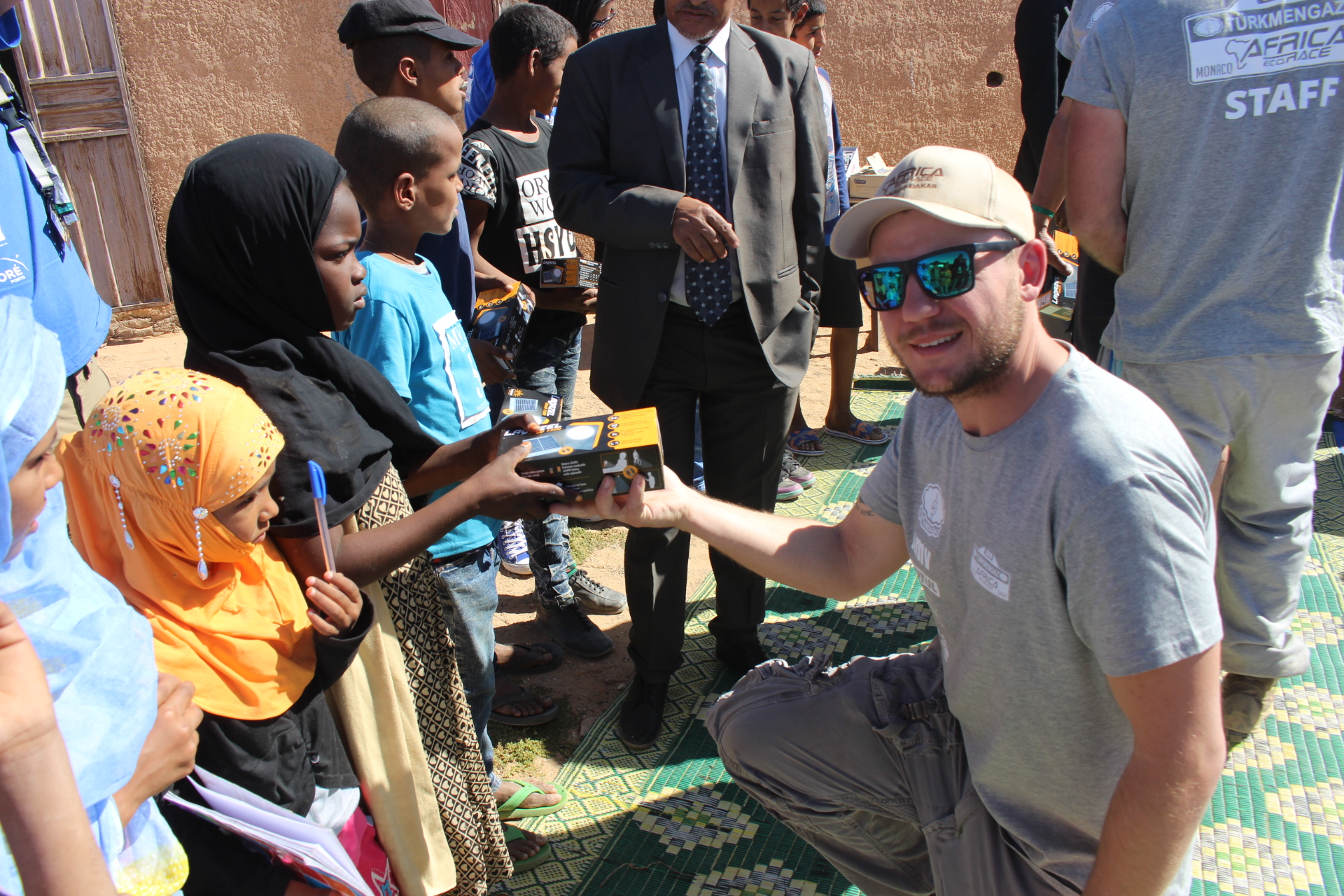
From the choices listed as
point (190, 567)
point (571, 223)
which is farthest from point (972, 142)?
point (190, 567)

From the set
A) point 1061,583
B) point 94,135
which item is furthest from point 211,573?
point 94,135

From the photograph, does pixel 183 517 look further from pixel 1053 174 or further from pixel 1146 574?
pixel 1053 174

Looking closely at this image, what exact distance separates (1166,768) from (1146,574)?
0.33 m

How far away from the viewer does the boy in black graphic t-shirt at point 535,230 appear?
3713 millimetres

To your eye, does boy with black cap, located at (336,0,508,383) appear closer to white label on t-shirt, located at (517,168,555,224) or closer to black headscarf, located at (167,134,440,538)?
white label on t-shirt, located at (517,168,555,224)

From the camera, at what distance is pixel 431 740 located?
2189 mm

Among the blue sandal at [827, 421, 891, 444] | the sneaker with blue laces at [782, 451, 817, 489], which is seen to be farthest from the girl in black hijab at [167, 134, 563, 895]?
the blue sandal at [827, 421, 891, 444]

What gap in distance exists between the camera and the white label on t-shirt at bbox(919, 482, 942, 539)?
78.3 inches

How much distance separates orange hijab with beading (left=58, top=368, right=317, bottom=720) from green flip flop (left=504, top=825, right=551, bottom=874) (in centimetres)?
112

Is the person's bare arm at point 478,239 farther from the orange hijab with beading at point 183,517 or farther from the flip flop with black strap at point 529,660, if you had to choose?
the orange hijab with beading at point 183,517

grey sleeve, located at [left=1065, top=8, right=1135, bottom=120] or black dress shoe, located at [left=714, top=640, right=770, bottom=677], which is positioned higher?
grey sleeve, located at [left=1065, top=8, right=1135, bottom=120]

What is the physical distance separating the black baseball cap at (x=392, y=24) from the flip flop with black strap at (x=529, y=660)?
2446 mm

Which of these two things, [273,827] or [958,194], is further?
[958,194]

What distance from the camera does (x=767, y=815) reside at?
277 centimetres
